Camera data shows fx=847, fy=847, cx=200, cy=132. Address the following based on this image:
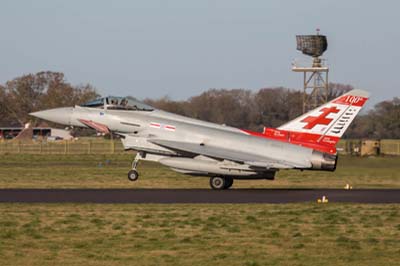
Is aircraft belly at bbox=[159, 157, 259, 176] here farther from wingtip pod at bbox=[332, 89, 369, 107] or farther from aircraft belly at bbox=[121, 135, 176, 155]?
wingtip pod at bbox=[332, 89, 369, 107]

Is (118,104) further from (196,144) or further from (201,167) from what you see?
(201,167)

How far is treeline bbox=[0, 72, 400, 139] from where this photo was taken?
80.3 metres

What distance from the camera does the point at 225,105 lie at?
81250 millimetres

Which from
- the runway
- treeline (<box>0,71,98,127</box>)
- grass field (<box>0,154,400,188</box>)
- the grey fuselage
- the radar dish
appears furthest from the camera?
treeline (<box>0,71,98,127</box>)

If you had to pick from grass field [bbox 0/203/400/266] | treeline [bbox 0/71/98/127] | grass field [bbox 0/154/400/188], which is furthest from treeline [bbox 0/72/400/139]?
grass field [bbox 0/203/400/266]

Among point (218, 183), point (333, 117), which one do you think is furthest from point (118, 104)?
point (333, 117)

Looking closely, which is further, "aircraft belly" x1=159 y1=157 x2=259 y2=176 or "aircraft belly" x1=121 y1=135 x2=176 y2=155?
"aircraft belly" x1=121 y1=135 x2=176 y2=155

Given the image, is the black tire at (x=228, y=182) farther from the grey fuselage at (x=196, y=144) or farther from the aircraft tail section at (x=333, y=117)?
the aircraft tail section at (x=333, y=117)

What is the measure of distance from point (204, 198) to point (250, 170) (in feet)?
12.2

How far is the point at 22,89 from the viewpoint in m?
121

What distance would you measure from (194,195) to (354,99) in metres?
7.08

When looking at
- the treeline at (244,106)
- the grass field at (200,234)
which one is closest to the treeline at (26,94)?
the treeline at (244,106)

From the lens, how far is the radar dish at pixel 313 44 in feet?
241

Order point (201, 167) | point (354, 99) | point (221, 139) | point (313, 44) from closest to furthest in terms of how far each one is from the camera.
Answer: point (201, 167) < point (221, 139) < point (354, 99) < point (313, 44)
